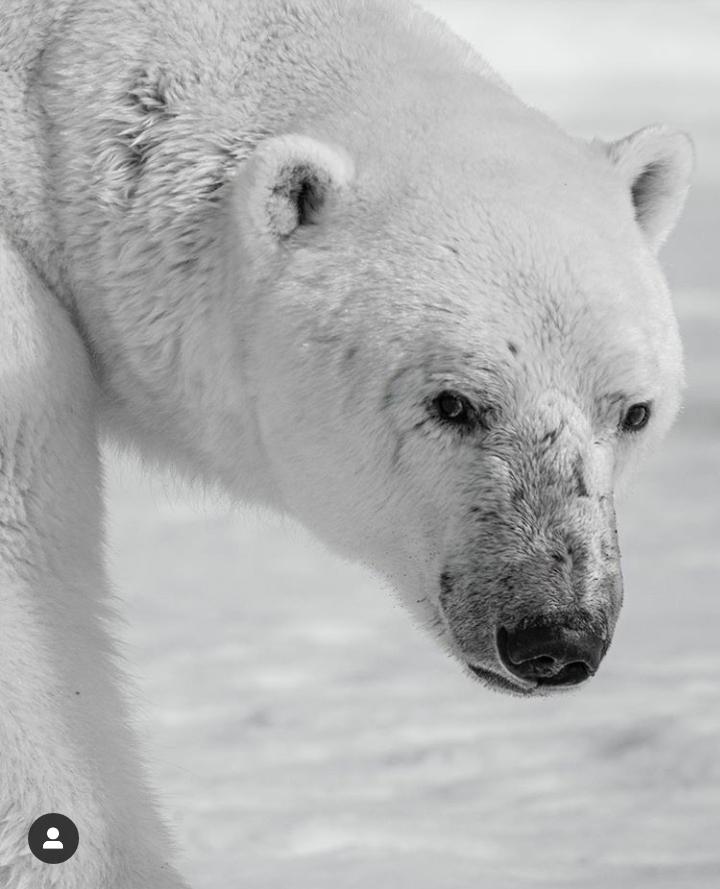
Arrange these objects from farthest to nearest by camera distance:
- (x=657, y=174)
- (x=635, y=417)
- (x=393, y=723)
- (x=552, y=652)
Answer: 1. (x=393, y=723)
2. (x=657, y=174)
3. (x=635, y=417)
4. (x=552, y=652)

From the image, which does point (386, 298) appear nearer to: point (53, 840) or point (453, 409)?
point (453, 409)

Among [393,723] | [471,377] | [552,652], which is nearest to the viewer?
[552,652]

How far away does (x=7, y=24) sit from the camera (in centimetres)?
303

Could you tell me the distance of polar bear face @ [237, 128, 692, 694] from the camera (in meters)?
2.71

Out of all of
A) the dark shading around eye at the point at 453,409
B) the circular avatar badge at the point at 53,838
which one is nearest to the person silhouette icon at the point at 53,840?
the circular avatar badge at the point at 53,838

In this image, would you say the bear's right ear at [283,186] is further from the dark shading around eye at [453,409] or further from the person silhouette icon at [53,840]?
the person silhouette icon at [53,840]

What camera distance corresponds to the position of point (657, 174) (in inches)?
128

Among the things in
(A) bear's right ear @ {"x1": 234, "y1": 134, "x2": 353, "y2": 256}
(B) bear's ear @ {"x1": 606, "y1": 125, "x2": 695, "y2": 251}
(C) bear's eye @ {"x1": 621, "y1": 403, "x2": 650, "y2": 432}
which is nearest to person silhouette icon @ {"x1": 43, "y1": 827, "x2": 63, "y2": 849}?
(A) bear's right ear @ {"x1": 234, "y1": 134, "x2": 353, "y2": 256}

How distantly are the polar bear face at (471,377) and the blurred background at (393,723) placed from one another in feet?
2.16

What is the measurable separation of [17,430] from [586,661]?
103cm

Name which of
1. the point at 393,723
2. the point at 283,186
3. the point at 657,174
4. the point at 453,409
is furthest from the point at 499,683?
the point at 393,723

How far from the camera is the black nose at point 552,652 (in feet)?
8.52

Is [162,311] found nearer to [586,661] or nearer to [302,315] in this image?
[302,315]

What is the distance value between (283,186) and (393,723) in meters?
3.16
